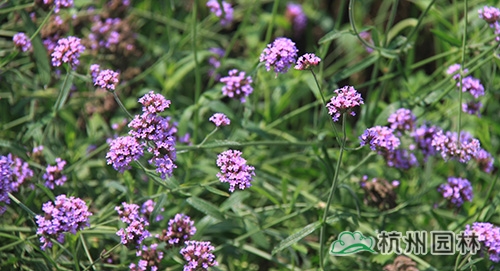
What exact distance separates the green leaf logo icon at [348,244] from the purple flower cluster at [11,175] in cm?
156

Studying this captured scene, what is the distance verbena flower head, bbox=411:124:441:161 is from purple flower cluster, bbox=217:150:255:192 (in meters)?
1.10

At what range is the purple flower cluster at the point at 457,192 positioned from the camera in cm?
324

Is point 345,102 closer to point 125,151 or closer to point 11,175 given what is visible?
point 125,151

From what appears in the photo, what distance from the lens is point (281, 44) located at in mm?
2838

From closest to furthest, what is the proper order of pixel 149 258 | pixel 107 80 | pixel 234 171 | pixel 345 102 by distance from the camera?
pixel 345 102, pixel 234 171, pixel 107 80, pixel 149 258

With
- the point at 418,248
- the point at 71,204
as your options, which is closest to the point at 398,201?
the point at 418,248

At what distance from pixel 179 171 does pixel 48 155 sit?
0.76 m

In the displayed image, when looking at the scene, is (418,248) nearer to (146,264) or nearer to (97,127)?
(146,264)

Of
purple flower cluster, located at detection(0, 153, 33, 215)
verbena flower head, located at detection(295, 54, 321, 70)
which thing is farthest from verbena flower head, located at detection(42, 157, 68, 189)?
verbena flower head, located at detection(295, 54, 321, 70)

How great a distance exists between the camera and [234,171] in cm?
262

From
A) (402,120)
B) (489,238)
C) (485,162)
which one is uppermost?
(485,162)

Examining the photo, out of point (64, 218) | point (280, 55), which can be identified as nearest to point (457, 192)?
point (280, 55)

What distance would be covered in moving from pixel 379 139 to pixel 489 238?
0.69 meters

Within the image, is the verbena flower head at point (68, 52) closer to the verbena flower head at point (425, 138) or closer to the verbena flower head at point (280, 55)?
the verbena flower head at point (280, 55)
